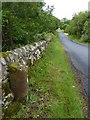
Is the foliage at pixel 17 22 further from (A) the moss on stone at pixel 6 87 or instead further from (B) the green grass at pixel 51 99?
(A) the moss on stone at pixel 6 87

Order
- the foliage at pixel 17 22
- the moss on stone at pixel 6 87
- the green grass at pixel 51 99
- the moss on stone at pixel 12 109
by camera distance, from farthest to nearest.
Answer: the foliage at pixel 17 22 → the green grass at pixel 51 99 → the moss on stone at pixel 6 87 → the moss on stone at pixel 12 109

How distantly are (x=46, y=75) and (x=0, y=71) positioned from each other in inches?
180

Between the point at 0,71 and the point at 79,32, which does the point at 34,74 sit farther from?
the point at 79,32

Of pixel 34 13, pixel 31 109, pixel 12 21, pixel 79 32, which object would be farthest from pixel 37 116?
pixel 79 32

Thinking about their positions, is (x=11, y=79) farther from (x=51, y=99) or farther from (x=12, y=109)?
(x=51, y=99)

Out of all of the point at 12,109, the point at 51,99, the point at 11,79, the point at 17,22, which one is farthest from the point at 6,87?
the point at 17,22

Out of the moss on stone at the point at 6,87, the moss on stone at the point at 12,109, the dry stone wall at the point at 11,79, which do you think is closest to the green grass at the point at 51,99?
the moss on stone at the point at 12,109

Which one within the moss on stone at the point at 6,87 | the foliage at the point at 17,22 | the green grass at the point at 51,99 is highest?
the foliage at the point at 17,22

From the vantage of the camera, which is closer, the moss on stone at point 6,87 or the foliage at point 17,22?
the moss on stone at point 6,87

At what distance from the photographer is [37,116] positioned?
6332 millimetres

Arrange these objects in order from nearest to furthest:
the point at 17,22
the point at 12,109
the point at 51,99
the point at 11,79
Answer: the point at 12,109 → the point at 11,79 → the point at 51,99 → the point at 17,22

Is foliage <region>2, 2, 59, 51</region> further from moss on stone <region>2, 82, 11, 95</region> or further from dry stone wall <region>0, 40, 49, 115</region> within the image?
moss on stone <region>2, 82, 11, 95</region>

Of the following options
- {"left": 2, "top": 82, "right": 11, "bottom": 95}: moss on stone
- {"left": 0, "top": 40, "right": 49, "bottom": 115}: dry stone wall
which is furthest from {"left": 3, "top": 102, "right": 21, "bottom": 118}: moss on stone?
{"left": 2, "top": 82, "right": 11, "bottom": 95}: moss on stone

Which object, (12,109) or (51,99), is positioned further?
(51,99)
